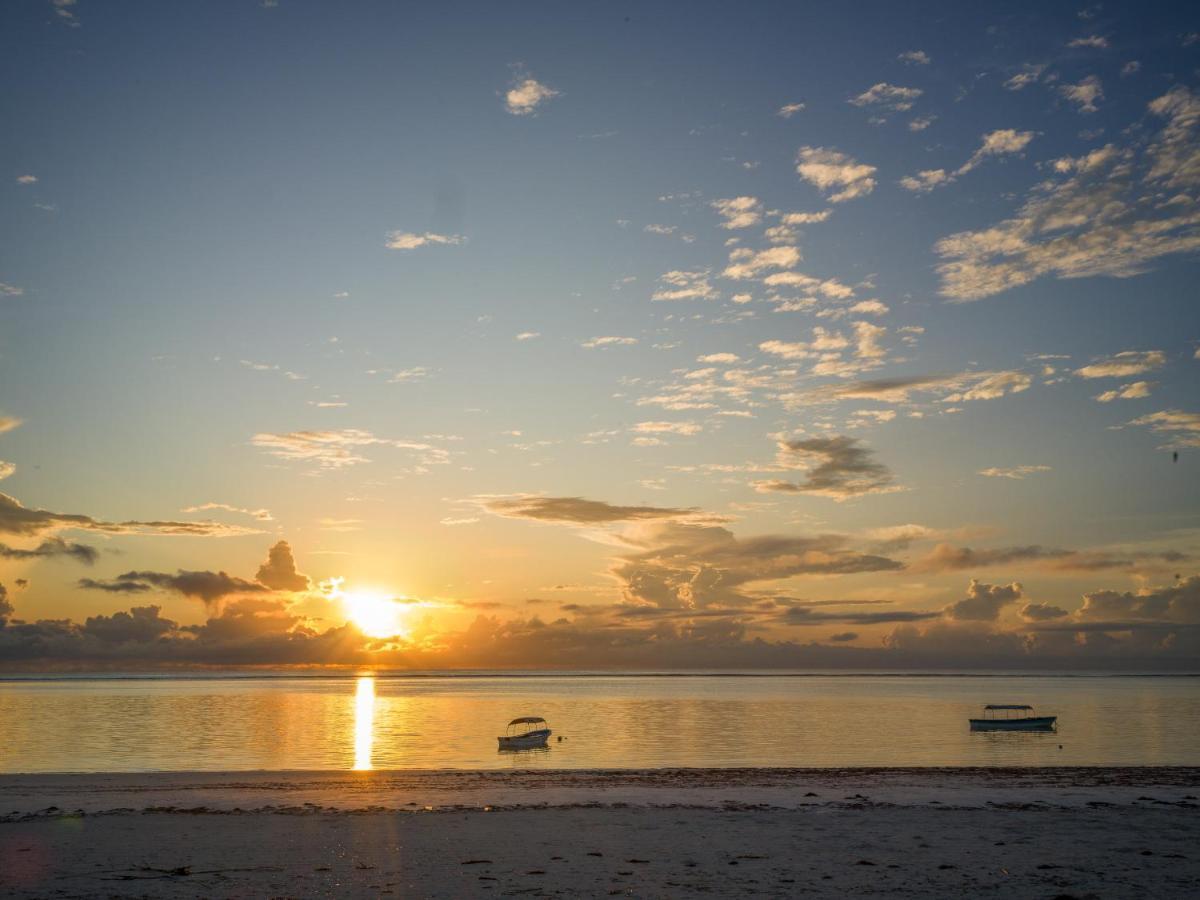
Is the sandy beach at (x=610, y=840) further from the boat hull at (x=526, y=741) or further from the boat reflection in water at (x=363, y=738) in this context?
the boat hull at (x=526, y=741)

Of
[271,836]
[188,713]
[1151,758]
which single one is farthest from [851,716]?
[271,836]

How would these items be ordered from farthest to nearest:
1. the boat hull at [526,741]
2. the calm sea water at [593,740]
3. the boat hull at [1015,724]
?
the boat hull at [1015,724] → the boat hull at [526,741] → the calm sea water at [593,740]

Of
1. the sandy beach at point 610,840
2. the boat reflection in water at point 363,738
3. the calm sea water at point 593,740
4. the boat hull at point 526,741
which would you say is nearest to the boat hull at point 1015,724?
the calm sea water at point 593,740

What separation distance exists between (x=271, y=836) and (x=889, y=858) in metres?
16.9

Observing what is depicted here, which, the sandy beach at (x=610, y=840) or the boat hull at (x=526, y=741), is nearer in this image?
the sandy beach at (x=610, y=840)

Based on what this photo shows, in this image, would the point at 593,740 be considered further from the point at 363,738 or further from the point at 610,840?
the point at 610,840

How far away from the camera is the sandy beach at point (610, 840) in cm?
1920

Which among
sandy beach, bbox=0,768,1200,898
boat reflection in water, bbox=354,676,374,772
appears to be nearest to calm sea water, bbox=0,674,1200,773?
boat reflection in water, bbox=354,676,374,772

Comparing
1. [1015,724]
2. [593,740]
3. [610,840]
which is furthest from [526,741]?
[1015,724]

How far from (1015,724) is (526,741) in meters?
52.5

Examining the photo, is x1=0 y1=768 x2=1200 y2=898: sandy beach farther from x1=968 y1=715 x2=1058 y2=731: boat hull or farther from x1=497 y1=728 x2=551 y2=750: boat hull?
x1=968 y1=715 x2=1058 y2=731: boat hull

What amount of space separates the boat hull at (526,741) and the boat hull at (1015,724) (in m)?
47.5

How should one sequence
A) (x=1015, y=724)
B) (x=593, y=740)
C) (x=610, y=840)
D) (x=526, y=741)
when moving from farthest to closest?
(x=1015, y=724), (x=593, y=740), (x=526, y=741), (x=610, y=840)

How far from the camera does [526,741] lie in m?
73.6
